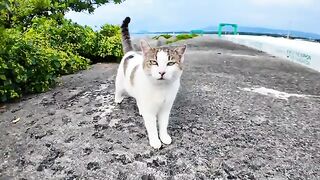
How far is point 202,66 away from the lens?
6441 millimetres

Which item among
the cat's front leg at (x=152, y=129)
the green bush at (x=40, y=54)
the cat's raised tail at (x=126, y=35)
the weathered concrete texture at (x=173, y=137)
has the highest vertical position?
the cat's raised tail at (x=126, y=35)

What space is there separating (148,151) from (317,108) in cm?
240

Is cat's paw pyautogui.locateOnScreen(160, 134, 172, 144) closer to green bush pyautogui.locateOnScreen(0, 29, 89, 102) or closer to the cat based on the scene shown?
the cat

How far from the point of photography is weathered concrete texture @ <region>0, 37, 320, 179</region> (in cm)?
281

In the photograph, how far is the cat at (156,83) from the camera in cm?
273

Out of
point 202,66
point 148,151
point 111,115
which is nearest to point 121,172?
point 148,151

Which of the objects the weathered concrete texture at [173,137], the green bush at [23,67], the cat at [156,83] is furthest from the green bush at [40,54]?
the cat at [156,83]

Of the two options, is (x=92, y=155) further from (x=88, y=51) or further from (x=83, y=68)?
(x=88, y=51)

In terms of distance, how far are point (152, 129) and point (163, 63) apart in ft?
2.16

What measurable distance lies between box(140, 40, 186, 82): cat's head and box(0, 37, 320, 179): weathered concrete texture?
69 cm

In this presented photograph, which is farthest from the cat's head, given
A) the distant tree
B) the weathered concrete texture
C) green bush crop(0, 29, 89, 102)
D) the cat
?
the distant tree

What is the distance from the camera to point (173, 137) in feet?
10.7

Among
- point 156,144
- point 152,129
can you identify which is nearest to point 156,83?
point 152,129

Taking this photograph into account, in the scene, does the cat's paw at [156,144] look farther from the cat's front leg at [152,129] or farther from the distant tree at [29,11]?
the distant tree at [29,11]
